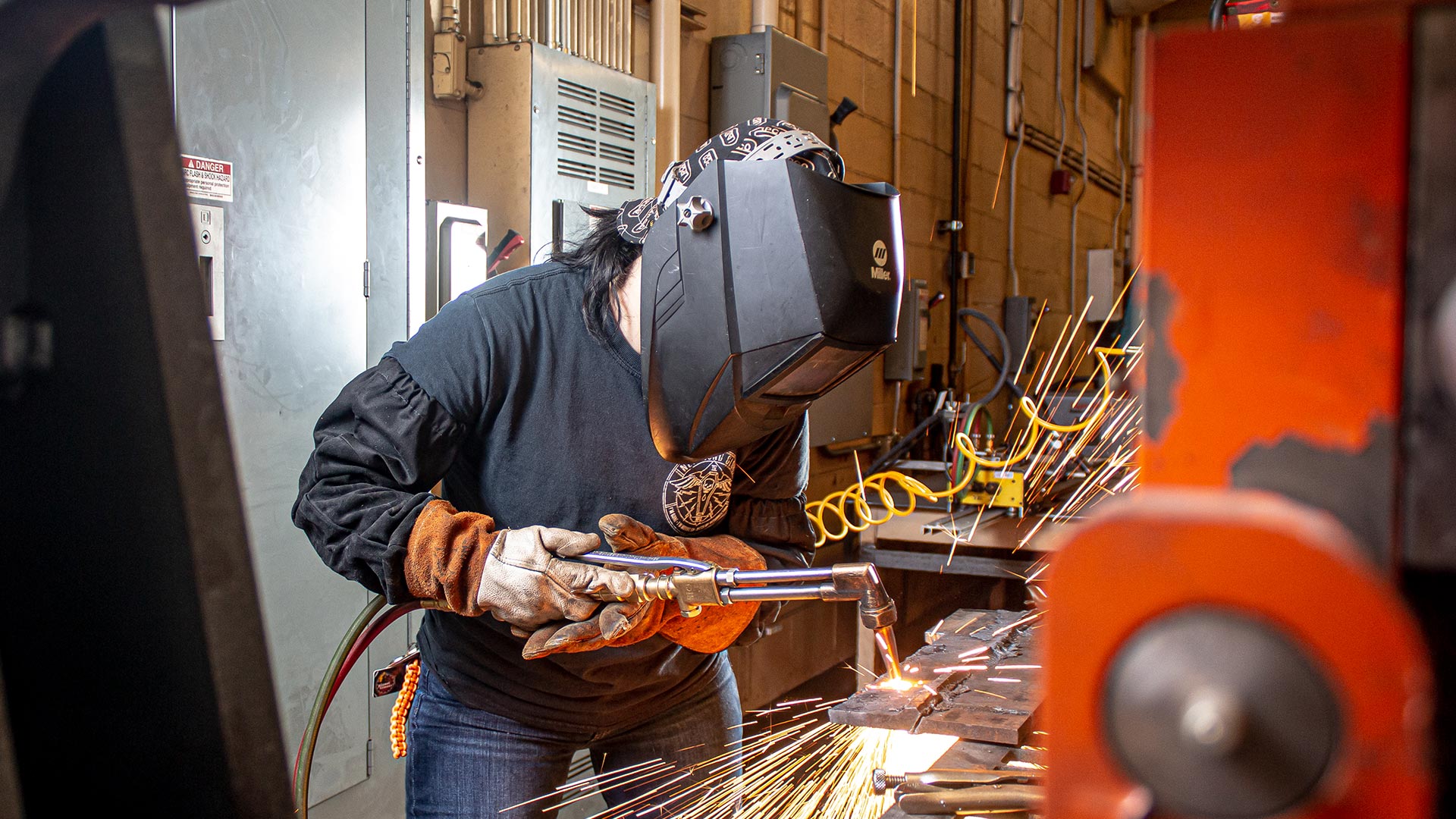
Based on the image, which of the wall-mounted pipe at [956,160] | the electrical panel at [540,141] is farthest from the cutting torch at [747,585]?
the wall-mounted pipe at [956,160]

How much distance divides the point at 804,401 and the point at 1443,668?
1.33m

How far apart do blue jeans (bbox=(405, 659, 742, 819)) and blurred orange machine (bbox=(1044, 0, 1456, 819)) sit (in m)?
1.57

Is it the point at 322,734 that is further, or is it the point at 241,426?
the point at 322,734

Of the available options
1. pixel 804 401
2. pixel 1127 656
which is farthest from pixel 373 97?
pixel 1127 656

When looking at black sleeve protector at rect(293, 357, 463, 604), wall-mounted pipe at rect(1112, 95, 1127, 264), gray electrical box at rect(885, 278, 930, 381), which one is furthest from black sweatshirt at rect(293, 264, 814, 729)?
wall-mounted pipe at rect(1112, 95, 1127, 264)

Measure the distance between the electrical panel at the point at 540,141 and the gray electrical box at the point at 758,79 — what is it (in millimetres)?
952

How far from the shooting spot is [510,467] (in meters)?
1.86

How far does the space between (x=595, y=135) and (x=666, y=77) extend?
1.85 feet

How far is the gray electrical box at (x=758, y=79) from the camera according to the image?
4234mm

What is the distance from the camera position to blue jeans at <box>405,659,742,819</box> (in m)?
1.83

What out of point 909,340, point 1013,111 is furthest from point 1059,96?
point 909,340

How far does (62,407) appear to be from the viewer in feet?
1.96

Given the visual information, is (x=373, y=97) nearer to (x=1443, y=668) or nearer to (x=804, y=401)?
(x=804, y=401)

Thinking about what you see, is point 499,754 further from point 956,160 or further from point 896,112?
point 956,160
